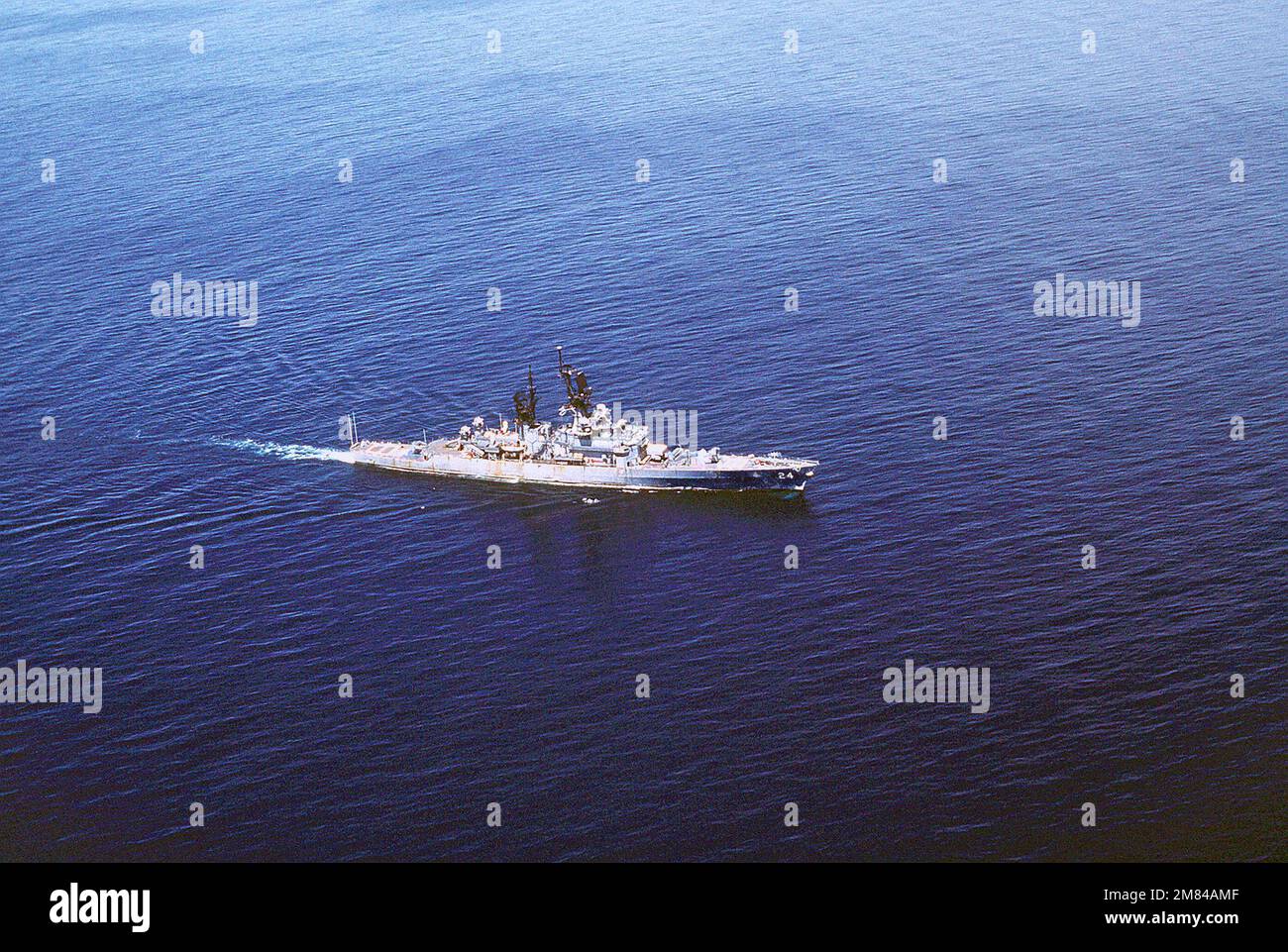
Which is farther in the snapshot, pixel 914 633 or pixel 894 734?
pixel 914 633

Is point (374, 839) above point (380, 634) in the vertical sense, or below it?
below

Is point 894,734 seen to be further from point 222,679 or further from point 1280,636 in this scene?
point 222,679

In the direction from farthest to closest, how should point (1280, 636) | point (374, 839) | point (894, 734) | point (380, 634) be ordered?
point (380, 634)
point (1280, 636)
point (894, 734)
point (374, 839)

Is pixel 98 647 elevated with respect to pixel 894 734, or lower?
elevated

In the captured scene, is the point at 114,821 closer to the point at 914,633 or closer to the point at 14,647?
the point at 14,647

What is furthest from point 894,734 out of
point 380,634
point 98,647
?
point 98,647
